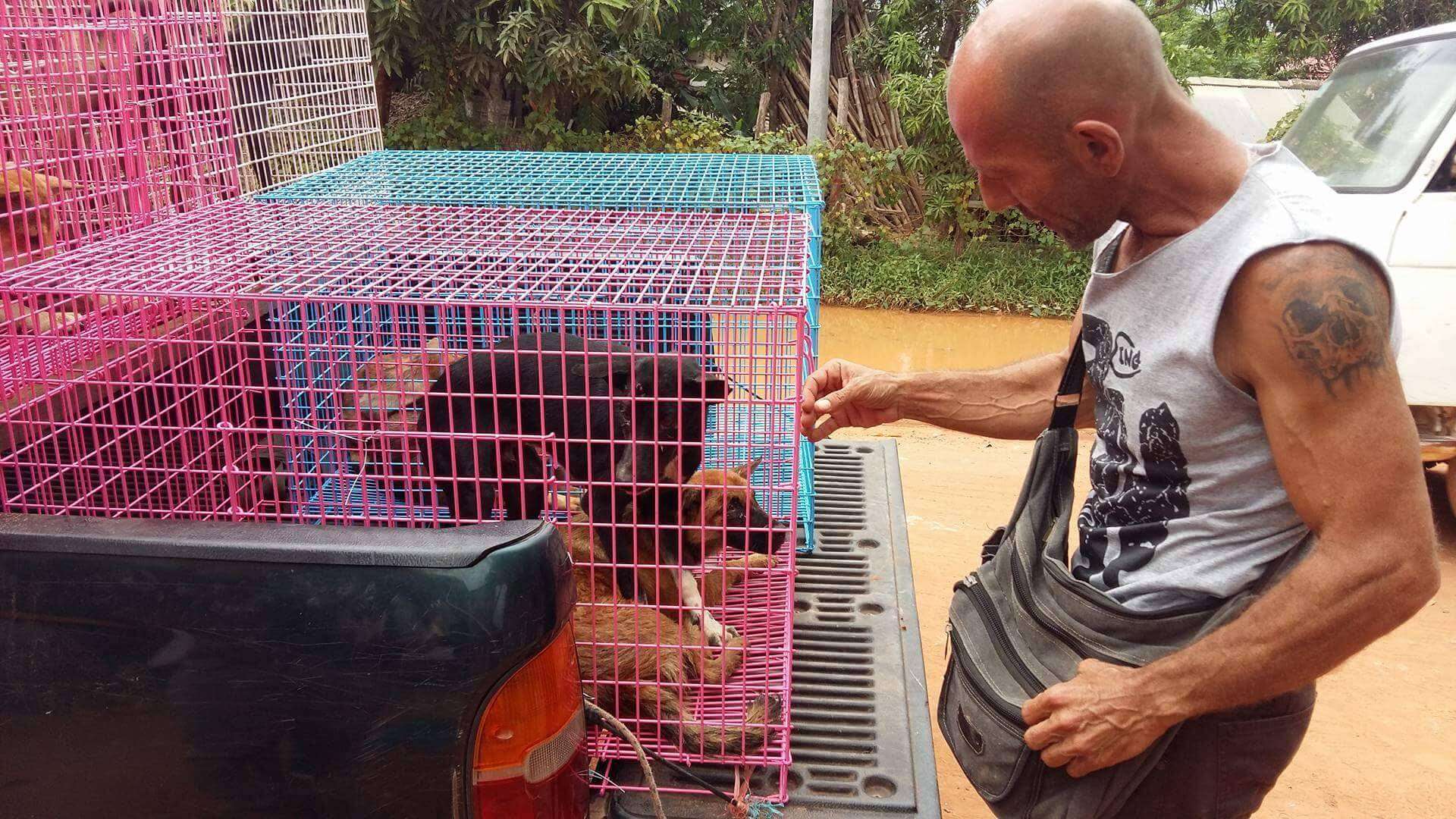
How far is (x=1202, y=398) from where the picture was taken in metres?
1.73

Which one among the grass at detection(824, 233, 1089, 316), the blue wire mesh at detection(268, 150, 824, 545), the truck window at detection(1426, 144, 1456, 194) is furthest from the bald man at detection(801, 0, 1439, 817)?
the grass at detection(824, 233, 1089, 316)

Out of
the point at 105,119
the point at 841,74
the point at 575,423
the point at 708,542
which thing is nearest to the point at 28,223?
the point at 105,119

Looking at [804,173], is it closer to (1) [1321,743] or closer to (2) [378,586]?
(1) [1321,743]

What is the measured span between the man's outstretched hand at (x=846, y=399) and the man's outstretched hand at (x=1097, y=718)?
0.90m

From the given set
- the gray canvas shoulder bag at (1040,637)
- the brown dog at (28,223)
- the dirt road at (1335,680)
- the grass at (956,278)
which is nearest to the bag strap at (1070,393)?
the gray canvas shoulder bag at (1040,637)

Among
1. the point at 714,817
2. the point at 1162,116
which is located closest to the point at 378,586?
the point at 714,817

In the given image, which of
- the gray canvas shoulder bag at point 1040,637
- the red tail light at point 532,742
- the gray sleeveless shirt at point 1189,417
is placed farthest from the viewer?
the gray canvas shoulder bag at point 1040,637

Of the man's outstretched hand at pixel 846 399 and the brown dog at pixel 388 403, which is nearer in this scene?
the brown dog at pixel 388 403

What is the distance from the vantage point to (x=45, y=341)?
7.94ft

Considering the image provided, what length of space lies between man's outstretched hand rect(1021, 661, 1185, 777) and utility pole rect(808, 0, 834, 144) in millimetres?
10945

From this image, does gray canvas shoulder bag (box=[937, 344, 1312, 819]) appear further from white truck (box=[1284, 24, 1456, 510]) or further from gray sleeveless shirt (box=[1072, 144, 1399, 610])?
white truck (box=[1284, 24, 1456, 510])

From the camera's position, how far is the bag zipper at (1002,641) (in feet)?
6.27

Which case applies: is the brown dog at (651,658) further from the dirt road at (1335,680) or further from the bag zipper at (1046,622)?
the dirt road at (1335,680)

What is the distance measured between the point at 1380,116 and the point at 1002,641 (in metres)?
5.14
